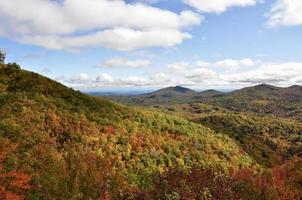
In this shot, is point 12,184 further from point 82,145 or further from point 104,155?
point 104,155

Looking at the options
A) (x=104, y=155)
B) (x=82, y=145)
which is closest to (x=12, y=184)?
(x=82, y=145)

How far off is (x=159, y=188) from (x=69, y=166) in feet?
27.5

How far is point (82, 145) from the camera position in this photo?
48250mm

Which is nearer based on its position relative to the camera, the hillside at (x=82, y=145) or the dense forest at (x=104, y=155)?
the dense forest at (x=104, y=155)

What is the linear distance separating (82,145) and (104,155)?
389 cm

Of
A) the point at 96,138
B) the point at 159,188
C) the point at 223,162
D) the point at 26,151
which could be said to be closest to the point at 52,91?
the point at 96,138

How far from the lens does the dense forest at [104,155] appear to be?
2706 centimetres

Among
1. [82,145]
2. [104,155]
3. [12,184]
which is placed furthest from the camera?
[104,155]

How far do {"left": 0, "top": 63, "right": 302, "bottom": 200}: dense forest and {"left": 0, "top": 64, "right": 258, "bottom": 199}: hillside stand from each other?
10cm

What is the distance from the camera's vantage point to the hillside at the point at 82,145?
28.3 m

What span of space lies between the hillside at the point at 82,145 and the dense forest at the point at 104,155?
100 millimetres

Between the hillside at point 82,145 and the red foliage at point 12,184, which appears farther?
the hillside at point 82,145

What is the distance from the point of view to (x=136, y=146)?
5878cm

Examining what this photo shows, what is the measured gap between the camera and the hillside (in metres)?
28.3
